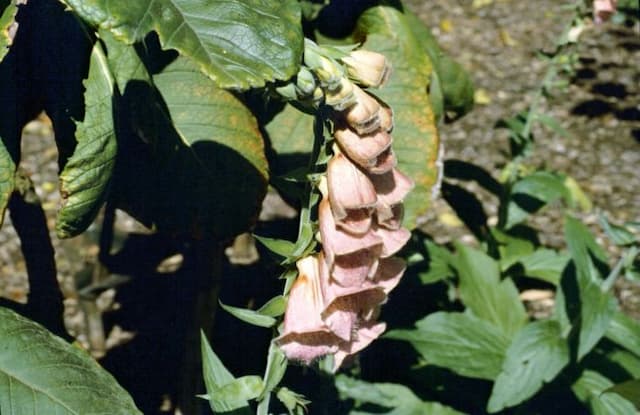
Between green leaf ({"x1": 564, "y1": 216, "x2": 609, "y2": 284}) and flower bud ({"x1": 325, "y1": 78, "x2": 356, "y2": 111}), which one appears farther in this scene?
green leaf ({"x1": 564, "y1": 216, "x2": 609, "y2": 284})

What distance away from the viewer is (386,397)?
197cm

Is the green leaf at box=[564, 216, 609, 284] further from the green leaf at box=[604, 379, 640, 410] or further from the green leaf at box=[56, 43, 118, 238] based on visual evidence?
the green leaf at box=[56, 43, 118, 238]

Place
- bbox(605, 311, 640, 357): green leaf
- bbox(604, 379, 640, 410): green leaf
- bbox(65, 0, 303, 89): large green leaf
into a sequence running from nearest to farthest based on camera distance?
bbox(65, 0, 303, 89): large green leaf < bbox(604, 379, 640, 410): green leaf < bbox(605, 311, 640, 357): green leaf

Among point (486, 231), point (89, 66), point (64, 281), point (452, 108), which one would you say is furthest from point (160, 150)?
point (64, 281)

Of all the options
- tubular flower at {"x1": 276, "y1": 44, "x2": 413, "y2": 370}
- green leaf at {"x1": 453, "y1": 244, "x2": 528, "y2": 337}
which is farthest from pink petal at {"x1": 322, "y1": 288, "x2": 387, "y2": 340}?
green leaf at {"x1": 453, "y1": 244, "x2": 528, "y2": 337}

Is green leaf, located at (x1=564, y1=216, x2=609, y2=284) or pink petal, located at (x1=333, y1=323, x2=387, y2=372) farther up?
pink petal, located at (x1=333, y1=323, x2=387, y2=372)

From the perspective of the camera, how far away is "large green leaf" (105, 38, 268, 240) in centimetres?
151

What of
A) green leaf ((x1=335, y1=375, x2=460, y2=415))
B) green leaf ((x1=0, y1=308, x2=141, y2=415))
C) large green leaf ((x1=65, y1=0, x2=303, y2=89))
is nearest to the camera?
large green leaf ((x1=65, y1=0, x2=303, y2=89))

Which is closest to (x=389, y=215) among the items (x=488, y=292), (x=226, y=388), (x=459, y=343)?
(x=226, y=388)

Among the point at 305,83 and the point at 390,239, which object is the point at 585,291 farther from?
the point at 305,83

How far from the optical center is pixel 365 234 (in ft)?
3.64

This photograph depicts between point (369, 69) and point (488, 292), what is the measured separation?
4.95ft

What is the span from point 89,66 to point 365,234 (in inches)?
20.1

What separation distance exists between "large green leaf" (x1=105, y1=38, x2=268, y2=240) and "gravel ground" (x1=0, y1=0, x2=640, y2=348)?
1.26m
